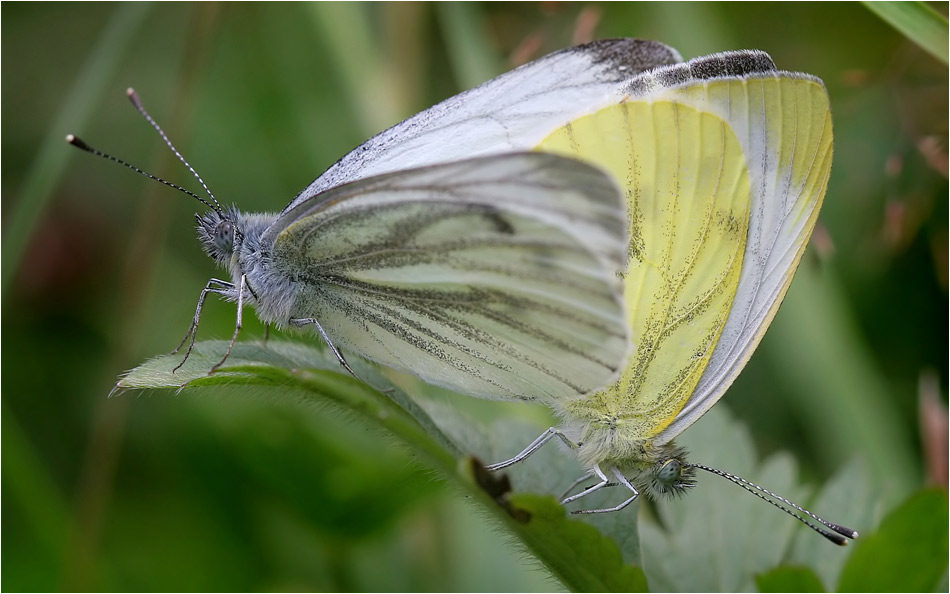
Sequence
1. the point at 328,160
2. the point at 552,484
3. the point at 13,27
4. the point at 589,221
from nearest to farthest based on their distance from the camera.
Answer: the point at 589,221, the point at 552,484, the point at 328,160, the point at 13,27

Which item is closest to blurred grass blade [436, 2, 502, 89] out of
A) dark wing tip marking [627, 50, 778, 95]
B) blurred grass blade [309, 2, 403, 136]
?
blurred grass blade [309, 2, 403, 136]

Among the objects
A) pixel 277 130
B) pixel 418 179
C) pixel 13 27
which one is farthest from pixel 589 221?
pixel 13 27

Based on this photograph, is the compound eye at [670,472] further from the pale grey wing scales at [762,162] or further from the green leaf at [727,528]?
the green leaf at [727,528]

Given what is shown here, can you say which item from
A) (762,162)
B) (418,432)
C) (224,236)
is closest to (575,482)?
(418,432)

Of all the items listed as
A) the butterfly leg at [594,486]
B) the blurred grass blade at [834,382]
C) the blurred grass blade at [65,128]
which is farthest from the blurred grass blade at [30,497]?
the blurred grass blade at [834,382]

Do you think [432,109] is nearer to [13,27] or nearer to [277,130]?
[277,130]

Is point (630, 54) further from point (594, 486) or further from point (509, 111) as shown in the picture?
point (594, 486)
